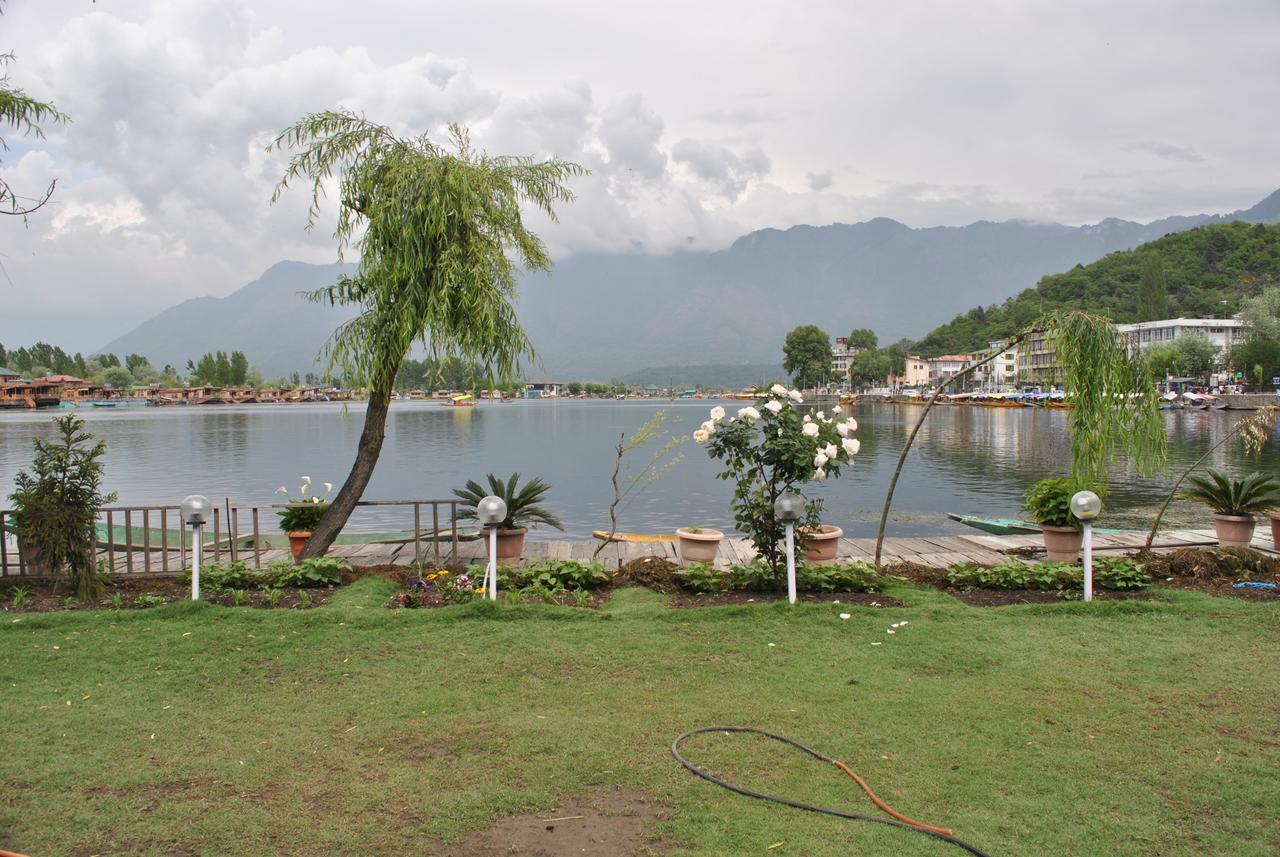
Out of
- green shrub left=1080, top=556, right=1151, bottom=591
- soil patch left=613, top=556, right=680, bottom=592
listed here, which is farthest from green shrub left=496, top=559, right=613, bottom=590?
green shrub left=1080, top=556, right=1151, bottom=591

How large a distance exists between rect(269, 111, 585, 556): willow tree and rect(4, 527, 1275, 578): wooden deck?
2.07 m

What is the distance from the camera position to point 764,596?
25.0 ft

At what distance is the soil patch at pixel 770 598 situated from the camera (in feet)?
24.0

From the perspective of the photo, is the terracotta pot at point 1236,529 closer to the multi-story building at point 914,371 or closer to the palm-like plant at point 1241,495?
the palm-like plant at point 1241,495

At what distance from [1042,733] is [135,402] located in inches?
7708

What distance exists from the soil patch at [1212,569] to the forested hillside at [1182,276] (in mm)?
114222

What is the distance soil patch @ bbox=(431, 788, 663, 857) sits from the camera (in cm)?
323

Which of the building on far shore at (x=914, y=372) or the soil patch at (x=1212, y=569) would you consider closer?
the soil patch at (x=1212, y=569)

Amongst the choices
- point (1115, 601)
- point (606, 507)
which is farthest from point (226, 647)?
point (606, 507)

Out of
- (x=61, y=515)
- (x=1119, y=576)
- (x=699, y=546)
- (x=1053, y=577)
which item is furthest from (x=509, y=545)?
(x=1119, y=576)

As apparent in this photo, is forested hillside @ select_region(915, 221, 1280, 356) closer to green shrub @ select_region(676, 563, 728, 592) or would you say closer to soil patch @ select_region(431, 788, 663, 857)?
green shrub @ select_region(676, 563, 728, 592)

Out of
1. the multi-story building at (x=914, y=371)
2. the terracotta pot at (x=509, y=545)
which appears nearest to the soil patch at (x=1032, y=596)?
the terracotta pot at (x=509, y=545)

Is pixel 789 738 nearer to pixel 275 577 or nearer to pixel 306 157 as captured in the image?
pixel 275 577

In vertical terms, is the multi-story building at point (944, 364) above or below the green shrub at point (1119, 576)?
above
